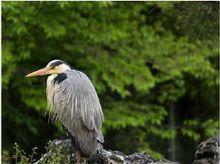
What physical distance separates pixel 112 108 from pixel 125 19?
1.52m

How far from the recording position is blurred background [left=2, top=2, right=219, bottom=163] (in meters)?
12.8

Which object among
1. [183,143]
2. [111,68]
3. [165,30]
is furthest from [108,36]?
[183,143]

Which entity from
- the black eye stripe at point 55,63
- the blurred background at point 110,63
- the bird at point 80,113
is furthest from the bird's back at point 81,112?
the blurred background at point 110,63

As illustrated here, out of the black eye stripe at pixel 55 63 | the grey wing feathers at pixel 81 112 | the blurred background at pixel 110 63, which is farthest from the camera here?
the blurred background at pixel 110 63

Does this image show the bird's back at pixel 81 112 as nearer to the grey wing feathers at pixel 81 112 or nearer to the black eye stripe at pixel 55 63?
the grey wing feathers at pixel 81 112

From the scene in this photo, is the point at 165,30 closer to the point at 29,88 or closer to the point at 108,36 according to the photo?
the point at 108,36

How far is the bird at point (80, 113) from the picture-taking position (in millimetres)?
6152

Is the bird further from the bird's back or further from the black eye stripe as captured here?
the black eye stripe

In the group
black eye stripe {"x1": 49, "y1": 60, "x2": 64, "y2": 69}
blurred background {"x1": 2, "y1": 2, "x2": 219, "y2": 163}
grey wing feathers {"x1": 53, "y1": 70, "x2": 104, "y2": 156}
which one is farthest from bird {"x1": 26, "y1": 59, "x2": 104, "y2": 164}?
blurred background {"x1": 2, "y1": 2, "x2": 219, "y2": 163}

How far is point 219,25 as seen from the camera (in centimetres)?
940

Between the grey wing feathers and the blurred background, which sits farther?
the blurred background

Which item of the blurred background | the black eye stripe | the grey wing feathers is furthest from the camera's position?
the blurred background

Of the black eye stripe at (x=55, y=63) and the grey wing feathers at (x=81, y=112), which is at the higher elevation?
the black eye stripe at (x=55, y=63)

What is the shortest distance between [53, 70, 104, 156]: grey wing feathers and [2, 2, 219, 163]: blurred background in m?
5.82
